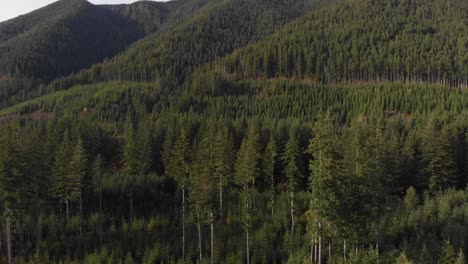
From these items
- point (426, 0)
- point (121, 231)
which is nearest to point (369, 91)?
point (121, 231)

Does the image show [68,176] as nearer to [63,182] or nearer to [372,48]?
[63,182]

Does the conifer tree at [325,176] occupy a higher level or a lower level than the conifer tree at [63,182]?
higher

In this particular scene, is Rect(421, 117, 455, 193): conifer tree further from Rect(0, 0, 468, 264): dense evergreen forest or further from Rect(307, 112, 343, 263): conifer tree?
Rect(307, 112, 343, 263): conifer tree

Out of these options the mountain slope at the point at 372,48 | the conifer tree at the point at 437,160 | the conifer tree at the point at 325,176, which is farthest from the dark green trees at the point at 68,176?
the mountain slope at the point at 372,48

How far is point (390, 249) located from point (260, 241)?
12.1 meters

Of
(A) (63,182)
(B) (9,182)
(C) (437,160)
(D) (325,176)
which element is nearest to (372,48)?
(C) (437,160)

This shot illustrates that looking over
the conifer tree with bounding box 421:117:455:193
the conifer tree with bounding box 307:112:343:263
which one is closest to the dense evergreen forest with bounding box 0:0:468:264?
the conifer tree with bounding box 307:112:343:263

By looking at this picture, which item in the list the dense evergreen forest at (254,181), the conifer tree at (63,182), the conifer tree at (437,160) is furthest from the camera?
the conifer tree at (437,160)

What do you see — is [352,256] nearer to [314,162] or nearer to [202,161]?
[314,162]

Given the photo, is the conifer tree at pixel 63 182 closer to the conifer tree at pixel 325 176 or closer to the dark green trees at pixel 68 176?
the dark green trees at pixel 68 176

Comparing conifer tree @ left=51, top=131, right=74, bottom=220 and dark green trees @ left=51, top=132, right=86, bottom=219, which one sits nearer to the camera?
dark green trees @ left=51, top=132, right=86, bottom=219

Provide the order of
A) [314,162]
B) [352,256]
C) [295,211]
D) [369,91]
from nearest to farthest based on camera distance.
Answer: [314,162]
[352,256]
[295,211]
[369,91]

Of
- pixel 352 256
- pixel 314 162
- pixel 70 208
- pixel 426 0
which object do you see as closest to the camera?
pixel 314 162

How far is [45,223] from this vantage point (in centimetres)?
4538
